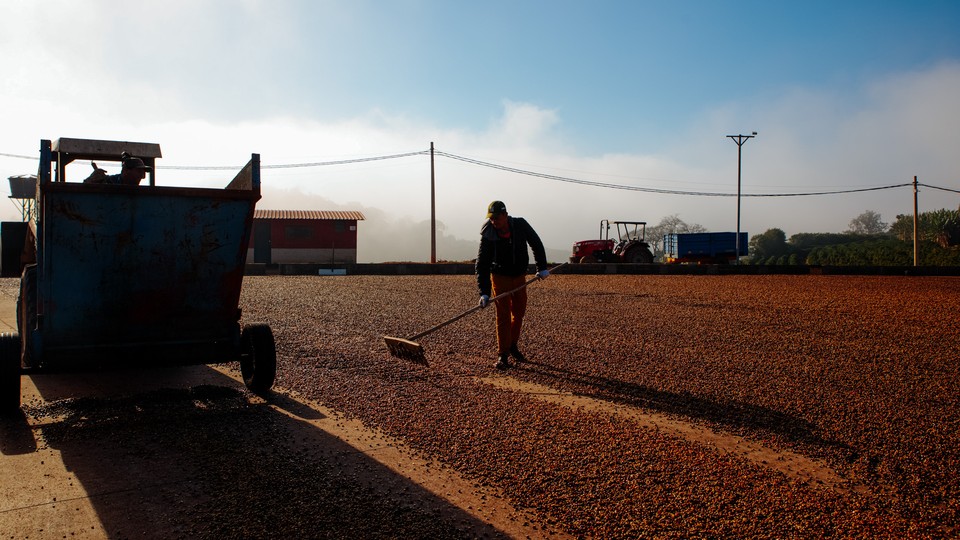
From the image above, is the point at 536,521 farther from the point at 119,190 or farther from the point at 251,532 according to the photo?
the point at 119,190

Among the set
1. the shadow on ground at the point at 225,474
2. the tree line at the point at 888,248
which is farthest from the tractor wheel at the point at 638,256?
the shadow on ground at the point at 225,474

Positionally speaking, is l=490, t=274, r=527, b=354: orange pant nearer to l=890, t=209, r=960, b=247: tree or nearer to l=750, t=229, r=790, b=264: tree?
l=890, t=209, r=960, b=247: tree

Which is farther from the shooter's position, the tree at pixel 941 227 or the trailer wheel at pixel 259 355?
the tree at pixel 941 227

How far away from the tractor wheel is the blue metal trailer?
952 inches

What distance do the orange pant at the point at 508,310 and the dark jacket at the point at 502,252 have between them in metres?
0.08

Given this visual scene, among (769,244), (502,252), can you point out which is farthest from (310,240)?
(769,244)

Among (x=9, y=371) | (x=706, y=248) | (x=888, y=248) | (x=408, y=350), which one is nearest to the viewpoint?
(x=9, y=371)

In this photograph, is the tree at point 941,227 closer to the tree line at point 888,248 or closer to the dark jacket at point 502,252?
the tree line at point 888,248

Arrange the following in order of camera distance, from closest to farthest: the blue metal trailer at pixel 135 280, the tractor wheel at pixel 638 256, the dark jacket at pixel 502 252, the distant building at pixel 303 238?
the blue metal trailer at pixel 135 280 → the dark jacket at pixel 502 252 → the tractor wheel at pixel 638 256 → the distant building at pixel 303 238

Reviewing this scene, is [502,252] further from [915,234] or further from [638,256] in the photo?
[915,234]

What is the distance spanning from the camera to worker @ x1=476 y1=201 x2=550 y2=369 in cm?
665

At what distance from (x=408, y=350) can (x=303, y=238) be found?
3245 centimetres

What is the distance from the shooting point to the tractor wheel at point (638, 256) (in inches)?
1104

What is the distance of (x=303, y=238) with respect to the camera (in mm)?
36781
